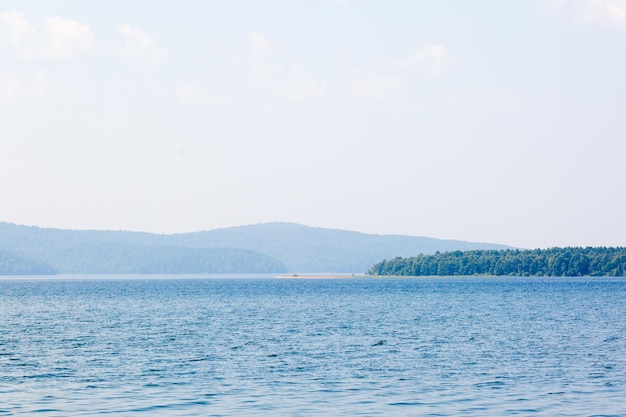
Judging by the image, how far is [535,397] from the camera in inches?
1718

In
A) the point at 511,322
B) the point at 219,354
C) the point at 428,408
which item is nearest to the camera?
the point at 428,408

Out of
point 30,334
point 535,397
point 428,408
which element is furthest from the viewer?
point 30,334

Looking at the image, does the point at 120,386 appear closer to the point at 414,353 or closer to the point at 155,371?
the point at 155,371

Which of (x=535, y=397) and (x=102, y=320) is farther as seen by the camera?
(x=102, y=320)

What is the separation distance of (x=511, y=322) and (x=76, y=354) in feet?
149

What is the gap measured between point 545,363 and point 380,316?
49.7 metres

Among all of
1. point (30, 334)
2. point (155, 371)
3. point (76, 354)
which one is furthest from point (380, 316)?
point (155, 371)

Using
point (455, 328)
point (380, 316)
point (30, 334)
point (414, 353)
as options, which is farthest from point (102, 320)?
point (414, 353)

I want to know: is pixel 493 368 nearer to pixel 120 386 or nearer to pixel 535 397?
pixel 535 397

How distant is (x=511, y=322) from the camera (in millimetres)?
93125

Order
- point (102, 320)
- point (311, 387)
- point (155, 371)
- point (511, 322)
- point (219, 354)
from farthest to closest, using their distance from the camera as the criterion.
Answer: point (102, 320) < point (511, 322) < point (219, 354) < point (155, 371) < point (311, 387)

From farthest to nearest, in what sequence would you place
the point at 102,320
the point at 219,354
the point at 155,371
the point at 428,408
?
the point at 102,320
the point at 219,354
the point at 155,371
the point at 428,408

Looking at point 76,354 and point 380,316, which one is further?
point 380,316

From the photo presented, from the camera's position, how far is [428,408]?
4094 centimetres
